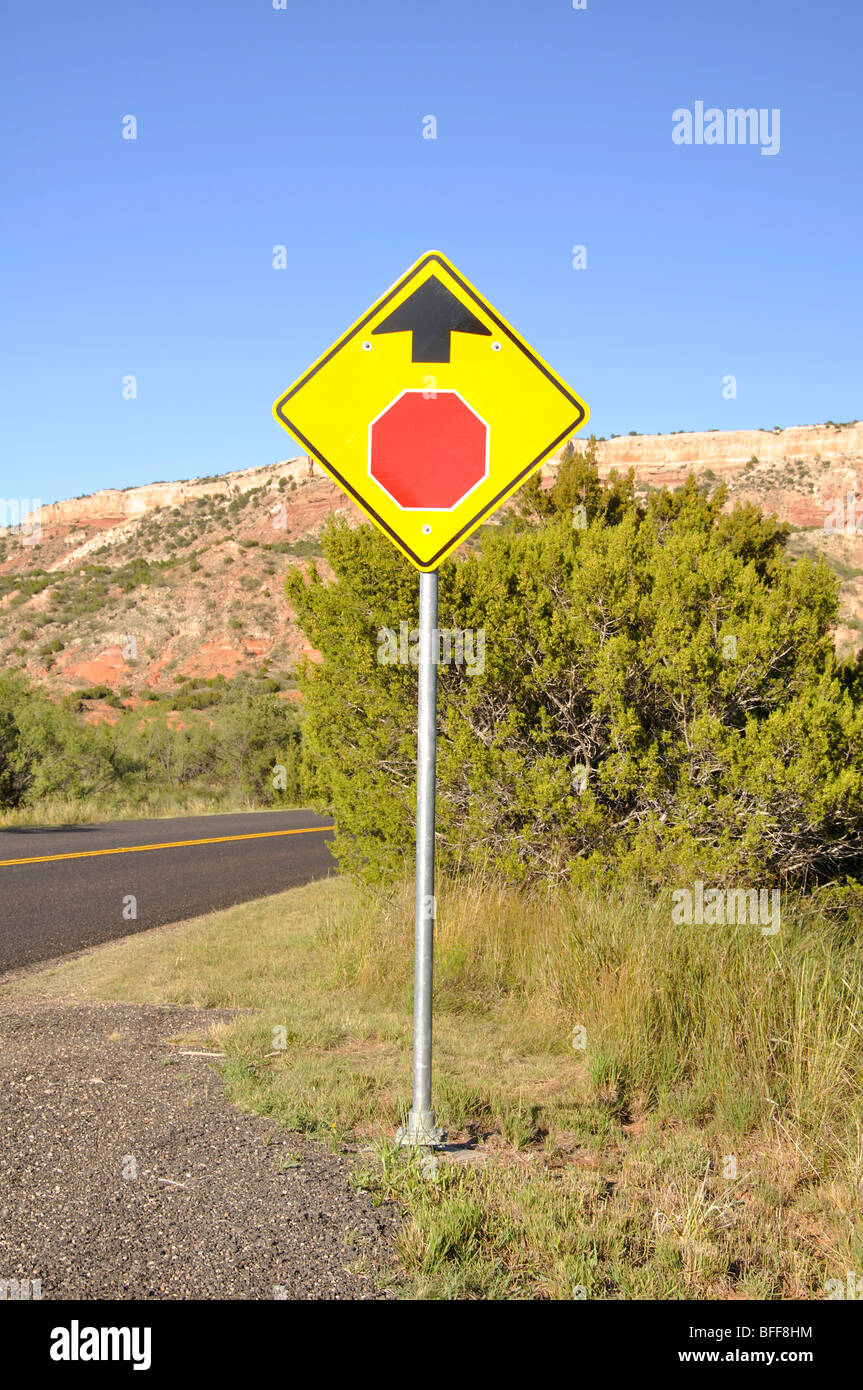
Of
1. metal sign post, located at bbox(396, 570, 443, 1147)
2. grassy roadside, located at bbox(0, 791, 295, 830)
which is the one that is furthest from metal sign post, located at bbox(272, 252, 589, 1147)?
grassy roadside, located at bbox(0, 791, 295, 830)

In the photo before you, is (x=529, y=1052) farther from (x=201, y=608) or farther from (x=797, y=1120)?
(x=201, y=608)

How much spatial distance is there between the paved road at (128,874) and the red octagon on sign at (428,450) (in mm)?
5373

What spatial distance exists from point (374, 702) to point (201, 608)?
5579cm

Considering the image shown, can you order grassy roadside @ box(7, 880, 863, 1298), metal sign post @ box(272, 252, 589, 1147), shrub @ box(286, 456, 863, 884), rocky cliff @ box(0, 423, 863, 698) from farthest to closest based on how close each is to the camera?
rocky cliff @ box(0, 423, 863, 698) < shrub @ box(286, 456, 863, 884) < metal sign post @ box(272, 252, 589, 1147) < grassy roadside @ box(7, 880, 863, 1298)

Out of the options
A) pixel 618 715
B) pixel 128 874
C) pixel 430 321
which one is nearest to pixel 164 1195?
pixel 430 321

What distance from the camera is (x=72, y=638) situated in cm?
5972

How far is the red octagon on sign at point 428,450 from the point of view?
12.5 feet

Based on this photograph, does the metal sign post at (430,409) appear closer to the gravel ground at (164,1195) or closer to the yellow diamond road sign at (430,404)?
the yellow diamond road sign at (430,404)

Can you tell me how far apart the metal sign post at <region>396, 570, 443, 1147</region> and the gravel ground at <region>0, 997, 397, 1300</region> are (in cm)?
32

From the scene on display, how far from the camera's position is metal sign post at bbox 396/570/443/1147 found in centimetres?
354

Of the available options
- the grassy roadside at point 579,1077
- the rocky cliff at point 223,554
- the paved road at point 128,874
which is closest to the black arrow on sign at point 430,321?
the grassy roadside at point 579,1077

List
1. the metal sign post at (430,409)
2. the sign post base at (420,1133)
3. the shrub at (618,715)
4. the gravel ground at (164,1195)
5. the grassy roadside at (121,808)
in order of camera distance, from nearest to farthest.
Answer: the gravel ground at (164,1195)
the sign post base at (420,1133)
the metal sign post at (430,409)
the shrub at (618,715)
the grassy roadside at (121,808)

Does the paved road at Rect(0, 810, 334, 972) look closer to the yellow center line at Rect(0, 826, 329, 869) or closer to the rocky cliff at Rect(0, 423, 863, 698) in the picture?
the yellow center line at Rect(0, 826, 329, 869)
